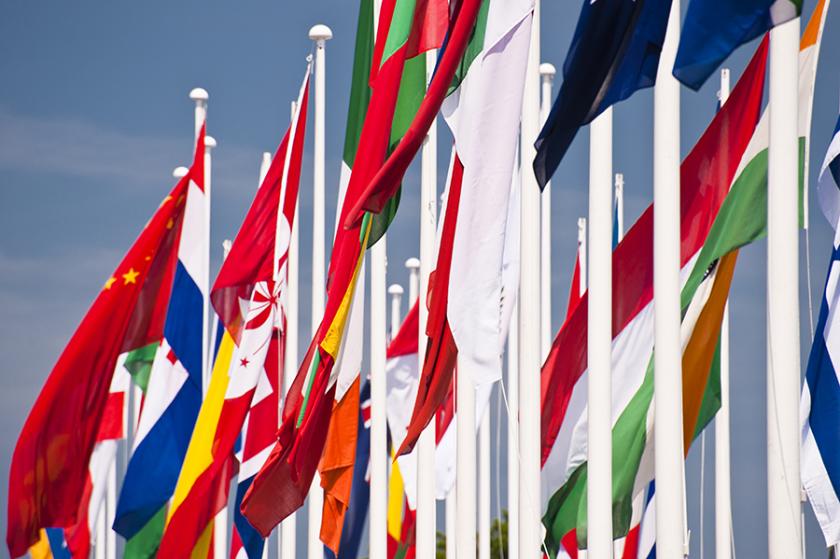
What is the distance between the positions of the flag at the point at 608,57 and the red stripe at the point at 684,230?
2.91 metres

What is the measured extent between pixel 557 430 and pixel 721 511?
3.96 m

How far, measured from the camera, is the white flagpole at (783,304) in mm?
12773

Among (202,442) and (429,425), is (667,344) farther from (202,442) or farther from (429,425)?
(202,442)

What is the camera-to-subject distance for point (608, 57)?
1264cm

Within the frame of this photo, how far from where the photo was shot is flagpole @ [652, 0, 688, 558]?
13570 millimetres

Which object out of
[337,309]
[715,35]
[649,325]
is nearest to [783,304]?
[715,35]

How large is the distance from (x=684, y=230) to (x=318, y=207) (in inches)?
354

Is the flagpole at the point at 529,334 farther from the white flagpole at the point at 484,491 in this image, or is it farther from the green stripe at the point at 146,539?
the white flagpole at the point at 484,491

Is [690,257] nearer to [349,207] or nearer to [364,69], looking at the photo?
[349,207]

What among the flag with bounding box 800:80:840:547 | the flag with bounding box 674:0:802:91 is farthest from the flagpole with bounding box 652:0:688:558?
the flag with bounding box 674:0:802:91

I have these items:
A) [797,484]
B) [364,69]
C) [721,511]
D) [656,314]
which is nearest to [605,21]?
[656,314]

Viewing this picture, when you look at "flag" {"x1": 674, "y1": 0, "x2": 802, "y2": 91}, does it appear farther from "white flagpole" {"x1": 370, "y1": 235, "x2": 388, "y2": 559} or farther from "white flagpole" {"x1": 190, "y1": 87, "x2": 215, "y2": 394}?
"white flagpole" {"x1": 190, "y1": 87, "x2": 215, "y2": 394}

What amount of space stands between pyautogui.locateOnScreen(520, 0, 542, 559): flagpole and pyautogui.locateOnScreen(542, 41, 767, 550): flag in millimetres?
247

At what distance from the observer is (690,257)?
16.0 m
